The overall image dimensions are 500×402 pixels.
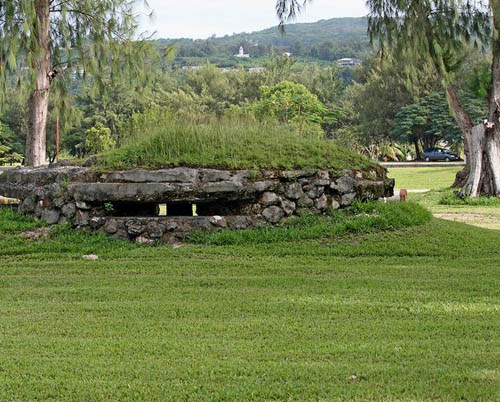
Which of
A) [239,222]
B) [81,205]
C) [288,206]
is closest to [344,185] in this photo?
[288,206]

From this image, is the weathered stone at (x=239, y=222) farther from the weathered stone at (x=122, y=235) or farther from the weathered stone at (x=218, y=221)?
the weathered stone at (x=122, y=235)

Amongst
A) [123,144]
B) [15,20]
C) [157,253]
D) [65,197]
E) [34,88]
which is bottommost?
[157,253]

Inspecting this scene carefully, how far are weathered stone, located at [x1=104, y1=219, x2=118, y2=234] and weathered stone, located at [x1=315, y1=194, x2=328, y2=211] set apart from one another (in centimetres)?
281

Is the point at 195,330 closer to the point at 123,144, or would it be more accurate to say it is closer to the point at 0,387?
the point at 0,387

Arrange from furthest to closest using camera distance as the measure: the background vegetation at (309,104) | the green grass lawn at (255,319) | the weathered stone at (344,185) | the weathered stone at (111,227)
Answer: the background vegetation at (309,104)
the weathered stone at (344,185)
the weathered stone at (111,227)
the green grass lawn at (255,319)

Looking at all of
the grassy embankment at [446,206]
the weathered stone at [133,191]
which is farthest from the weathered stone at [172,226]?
the grassy embankment at [446,206]

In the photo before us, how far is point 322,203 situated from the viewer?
9828mm

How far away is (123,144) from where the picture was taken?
35.3 ft

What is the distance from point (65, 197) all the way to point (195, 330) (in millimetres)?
4971

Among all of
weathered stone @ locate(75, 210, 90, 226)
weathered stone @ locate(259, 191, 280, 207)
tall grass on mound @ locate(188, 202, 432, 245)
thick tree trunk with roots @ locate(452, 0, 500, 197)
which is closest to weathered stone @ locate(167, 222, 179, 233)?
tall grass on mound @ locate(188, 202, 432, 245)

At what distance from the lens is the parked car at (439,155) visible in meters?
49.2

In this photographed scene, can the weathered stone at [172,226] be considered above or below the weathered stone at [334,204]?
below

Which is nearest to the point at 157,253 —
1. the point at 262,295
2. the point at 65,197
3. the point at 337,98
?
the point at 65,197

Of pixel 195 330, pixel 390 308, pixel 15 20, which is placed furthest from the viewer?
pixel 15 20
